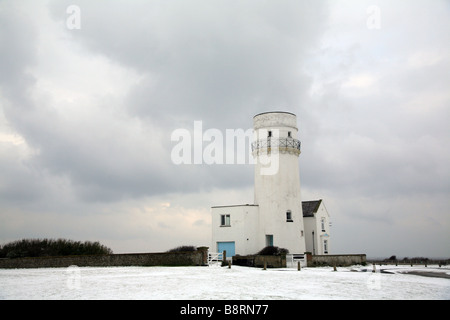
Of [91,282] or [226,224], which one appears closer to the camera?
[91,282]

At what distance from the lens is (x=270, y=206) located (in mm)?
38469

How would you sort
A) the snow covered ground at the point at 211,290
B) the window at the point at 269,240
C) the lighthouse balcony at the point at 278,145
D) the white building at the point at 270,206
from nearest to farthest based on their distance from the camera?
the snow covered ground at the point at 211,290
the white building at the point at 270,206
the window at the point at 269,240
the lighthouse balcony at the point at 278,145

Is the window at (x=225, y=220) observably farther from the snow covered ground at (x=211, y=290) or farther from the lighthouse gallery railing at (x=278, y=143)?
the snow covered ground at (x=211, y=290)

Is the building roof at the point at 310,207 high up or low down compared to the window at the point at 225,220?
up

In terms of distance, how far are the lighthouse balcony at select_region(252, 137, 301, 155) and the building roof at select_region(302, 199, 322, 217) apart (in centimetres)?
733

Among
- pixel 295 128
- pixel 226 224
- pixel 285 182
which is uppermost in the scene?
pixel 295 128

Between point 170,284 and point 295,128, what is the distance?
26162mm

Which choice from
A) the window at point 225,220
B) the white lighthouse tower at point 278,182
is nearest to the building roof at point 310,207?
the white lighthouse tower at point 278,182

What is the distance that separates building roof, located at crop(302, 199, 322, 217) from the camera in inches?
1700

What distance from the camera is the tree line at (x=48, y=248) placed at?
39719 mm

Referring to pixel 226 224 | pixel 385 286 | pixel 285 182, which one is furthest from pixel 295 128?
pixel 385 286
